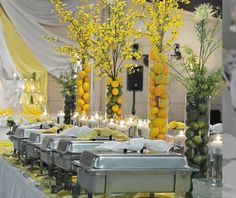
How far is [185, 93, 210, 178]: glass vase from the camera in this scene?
159 centimetres

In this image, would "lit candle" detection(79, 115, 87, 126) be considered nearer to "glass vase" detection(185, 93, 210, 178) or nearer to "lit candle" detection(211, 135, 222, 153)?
"glass vase" detection(185, 93, 210, 178)

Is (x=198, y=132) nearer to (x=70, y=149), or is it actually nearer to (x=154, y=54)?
(x=70, y=149)

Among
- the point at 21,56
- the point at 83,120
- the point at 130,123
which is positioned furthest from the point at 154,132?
the point at 21,56

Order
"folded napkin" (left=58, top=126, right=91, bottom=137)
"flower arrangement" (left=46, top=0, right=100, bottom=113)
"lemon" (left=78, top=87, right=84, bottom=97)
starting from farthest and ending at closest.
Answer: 1. "lemon" (left=78, top=87, right=84, bottom=97)
2. "flower arrangement" (left=46, top=0, right=100, bottom=113)
3. "folded napkin" (left=58, top=126, right=91, bottom=137)

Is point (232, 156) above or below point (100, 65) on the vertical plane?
below

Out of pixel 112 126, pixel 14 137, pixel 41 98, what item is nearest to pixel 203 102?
pixel 112 126

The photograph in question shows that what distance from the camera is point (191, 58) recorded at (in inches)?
66.7

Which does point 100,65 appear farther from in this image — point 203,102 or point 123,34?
point 203,102

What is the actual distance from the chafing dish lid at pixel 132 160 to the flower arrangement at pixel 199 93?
11 centimetres

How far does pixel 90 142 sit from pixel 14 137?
88 cm

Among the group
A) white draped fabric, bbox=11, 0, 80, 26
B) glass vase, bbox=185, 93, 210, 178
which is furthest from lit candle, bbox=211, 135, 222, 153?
white draped fabric, bbox=11, 0, 80, 26

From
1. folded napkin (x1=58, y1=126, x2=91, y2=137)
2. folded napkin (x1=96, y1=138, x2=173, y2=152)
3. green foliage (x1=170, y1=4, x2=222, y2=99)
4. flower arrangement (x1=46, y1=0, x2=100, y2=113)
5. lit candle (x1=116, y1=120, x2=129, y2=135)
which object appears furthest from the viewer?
flower arrangement (x1=46, y1=0, x2=100, y2=113)

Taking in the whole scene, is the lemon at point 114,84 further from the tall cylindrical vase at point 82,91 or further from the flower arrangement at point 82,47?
the tall cylindrical vase at point 82,91

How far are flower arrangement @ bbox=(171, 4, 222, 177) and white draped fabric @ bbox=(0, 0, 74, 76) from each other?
5.99 metres
